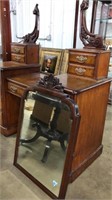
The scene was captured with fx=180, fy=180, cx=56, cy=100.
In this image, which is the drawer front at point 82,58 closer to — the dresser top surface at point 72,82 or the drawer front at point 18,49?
the dresser top surface at point 72,82

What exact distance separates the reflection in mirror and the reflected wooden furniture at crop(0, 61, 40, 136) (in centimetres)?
34

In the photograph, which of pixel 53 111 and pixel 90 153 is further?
pixel 90 153

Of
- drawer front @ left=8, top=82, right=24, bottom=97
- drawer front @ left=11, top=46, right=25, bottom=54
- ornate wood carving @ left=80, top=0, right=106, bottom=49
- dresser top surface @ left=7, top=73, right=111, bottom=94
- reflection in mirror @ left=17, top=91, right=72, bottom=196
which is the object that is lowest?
reflection in mirror @ left=17, top=91, right=72, bottom=196

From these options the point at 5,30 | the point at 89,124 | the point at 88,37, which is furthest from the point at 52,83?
the point at 5,30

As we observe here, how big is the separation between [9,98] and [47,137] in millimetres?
753

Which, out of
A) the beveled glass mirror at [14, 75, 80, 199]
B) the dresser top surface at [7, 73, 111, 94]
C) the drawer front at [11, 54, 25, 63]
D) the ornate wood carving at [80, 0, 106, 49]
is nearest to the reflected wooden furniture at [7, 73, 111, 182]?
the dresser top surface at [7, 73, 111, 94]

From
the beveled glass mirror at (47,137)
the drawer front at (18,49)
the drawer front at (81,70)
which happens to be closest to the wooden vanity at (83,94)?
the drawer front at (81,70)

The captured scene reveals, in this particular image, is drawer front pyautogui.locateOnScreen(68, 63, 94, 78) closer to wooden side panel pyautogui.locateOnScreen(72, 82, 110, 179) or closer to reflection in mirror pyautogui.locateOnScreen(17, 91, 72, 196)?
wooden side panel pyautogui.locateOnScreen(72, 82, 110, 179)

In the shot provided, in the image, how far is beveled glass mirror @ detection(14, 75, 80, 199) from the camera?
1.27 metres

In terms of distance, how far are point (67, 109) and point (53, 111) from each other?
18 centimetres

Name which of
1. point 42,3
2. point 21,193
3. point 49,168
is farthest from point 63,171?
point 42,3

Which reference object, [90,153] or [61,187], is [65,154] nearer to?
[61,187]

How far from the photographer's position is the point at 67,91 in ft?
4.21

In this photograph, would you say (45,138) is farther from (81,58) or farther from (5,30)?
(5,30)
